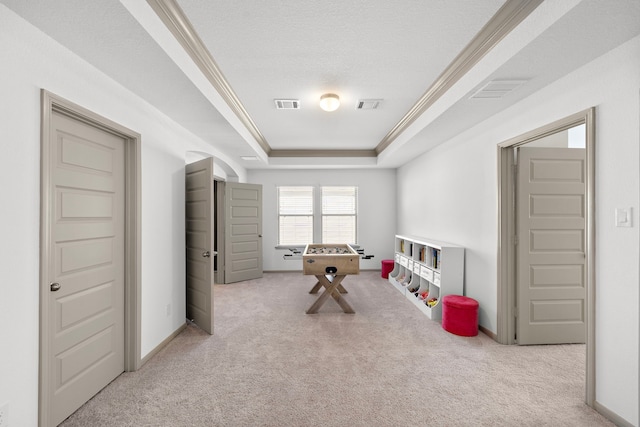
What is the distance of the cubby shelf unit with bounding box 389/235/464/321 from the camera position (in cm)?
390

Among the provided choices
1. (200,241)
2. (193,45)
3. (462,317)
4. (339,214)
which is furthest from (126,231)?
(339,214)

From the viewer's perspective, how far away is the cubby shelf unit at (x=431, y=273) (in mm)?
3896

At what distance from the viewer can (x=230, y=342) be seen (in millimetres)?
3225

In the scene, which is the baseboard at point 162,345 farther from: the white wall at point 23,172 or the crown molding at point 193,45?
the crown molding at point 193,45

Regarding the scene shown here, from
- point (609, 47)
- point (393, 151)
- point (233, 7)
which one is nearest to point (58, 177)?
point (233, 7)

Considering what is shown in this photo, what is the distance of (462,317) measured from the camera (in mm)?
3402

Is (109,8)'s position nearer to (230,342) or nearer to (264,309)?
(230,342)

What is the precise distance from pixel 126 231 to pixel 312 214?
15.2 ft

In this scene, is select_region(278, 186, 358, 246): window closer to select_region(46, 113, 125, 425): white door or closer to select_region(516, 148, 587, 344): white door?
select_region(516, 148, 587, 344): white door

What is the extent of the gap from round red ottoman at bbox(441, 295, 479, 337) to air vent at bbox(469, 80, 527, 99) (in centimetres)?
216

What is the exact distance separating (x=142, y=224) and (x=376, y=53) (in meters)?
2.49

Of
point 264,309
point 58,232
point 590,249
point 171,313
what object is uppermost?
point 58,232

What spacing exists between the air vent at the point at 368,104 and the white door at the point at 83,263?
2.49 metres

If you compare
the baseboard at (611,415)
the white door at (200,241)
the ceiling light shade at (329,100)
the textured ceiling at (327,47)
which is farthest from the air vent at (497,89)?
the white door at (200,241)
